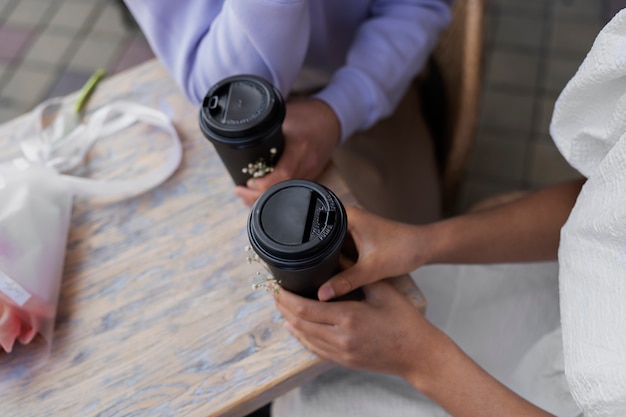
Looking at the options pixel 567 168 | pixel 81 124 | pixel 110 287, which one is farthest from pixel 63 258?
pixel 567 168

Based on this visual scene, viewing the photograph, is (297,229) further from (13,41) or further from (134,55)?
(13,41)

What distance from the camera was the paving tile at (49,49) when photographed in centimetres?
175

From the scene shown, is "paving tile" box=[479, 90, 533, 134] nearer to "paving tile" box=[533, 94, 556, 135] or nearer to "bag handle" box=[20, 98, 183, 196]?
"paving tile" box=[533, 94, 556, 135]

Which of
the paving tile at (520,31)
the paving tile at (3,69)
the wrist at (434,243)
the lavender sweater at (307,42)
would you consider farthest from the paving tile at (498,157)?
the paving tile at (3,69)

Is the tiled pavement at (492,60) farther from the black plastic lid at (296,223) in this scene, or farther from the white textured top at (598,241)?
the black plastic lid at (296,223)

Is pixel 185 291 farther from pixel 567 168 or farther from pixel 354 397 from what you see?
pixel 567 168

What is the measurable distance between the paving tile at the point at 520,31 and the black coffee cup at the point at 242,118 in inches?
52.6

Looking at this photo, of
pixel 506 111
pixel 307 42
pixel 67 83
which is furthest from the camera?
pixel 67 83

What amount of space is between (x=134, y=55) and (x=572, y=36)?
53.6 inches

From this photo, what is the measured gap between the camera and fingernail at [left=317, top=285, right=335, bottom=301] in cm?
54

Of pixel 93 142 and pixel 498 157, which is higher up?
pixel 93 142

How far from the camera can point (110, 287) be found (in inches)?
24.9

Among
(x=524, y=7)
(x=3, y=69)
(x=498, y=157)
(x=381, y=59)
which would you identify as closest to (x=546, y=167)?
(x=498, y=157)

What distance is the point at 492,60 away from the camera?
167 cm
